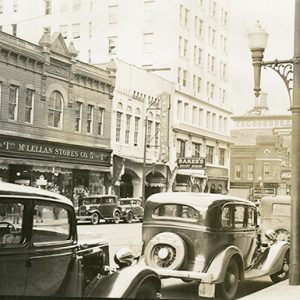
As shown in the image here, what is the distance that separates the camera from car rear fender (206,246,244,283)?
4.88 metres

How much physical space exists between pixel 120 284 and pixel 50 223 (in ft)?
2.30

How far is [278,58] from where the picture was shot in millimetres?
5688

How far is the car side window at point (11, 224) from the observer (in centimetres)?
342

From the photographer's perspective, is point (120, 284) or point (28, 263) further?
point (120, 284)

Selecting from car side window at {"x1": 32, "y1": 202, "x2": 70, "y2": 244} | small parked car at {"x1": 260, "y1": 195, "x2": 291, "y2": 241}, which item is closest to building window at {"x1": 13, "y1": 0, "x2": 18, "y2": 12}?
car side window at {"x1": 32, "y1": 202, "x2": 70, "y2": 244}

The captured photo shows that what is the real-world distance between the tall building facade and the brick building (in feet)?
0.63

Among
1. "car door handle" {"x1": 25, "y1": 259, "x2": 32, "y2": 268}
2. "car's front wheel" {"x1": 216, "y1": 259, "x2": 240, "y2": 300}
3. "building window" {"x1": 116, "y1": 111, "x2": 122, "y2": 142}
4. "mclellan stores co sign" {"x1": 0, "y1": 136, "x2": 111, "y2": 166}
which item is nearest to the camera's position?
"car door handle" {"x1": 25, "y1": 259, "x2": 32, "y2": 268}

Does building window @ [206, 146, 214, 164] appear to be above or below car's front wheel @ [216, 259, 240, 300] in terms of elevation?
above

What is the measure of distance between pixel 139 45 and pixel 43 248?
205 cm

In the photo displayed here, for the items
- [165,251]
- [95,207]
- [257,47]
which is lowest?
[165,251]

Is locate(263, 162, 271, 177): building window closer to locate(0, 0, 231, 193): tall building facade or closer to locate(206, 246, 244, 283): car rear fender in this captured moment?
locate(0, 0, 231, 193): tall building facade

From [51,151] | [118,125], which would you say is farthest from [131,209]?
[51,151]

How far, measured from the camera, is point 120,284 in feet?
13.1

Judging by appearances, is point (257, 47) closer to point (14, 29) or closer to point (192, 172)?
point (192, 172)
